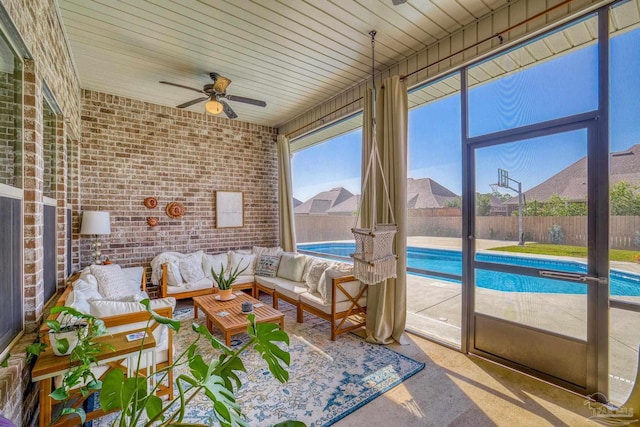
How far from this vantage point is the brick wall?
14.4ft

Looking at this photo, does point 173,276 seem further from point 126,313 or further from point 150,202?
point 126,313

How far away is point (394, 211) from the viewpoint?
3.35 metres

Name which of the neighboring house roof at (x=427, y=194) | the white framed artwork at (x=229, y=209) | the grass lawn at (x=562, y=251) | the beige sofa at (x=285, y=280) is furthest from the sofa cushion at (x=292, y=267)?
the grass lawn at (x=562, y=251)

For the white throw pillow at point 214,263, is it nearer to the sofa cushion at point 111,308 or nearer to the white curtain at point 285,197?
the white curtain at point 285,197

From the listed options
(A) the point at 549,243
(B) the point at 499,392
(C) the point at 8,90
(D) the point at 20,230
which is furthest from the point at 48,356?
(A) the point at 549,243

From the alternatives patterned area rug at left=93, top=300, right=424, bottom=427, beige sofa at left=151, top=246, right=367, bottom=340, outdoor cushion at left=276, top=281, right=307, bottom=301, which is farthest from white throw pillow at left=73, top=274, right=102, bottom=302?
outdoor cushion at left=276, top=281, right=307, bottom=301

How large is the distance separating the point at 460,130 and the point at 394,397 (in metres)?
2.62

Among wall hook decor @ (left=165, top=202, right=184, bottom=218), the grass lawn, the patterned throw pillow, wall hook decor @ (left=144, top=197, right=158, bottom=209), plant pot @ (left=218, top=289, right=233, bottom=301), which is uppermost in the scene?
wall hook decor @ (left=144, top=197, right=158, bottom=209)

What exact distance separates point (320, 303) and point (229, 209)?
284cm

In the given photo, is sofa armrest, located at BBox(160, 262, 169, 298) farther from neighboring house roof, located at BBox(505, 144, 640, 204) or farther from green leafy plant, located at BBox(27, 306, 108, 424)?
neighboring house roof, located at BBox(505, 144, 640, 204)

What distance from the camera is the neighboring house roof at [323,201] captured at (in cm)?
483

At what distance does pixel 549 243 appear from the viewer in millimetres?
2504

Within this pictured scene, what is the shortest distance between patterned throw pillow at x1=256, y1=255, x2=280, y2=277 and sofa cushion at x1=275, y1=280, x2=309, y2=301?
0.44 meters

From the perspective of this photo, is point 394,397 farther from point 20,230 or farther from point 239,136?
point 239,136
